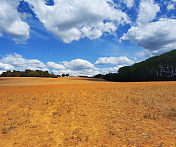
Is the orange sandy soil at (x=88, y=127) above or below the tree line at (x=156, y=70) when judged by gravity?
below

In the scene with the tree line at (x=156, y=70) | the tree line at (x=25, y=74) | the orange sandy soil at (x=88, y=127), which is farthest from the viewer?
the tree line at (x=25, y=74)

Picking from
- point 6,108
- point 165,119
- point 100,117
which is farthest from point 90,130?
point 6,108

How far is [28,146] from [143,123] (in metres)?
4.52

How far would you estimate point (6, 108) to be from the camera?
24.4 feet

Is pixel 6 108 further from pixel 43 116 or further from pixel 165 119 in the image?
pixel 165 119

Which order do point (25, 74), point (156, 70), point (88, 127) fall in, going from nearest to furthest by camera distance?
point (88, 127) → point (156, 70) → point (25, 74)

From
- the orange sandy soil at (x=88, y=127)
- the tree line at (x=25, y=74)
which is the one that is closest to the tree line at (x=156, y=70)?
the orange sandy soil at (x=88, y=127)

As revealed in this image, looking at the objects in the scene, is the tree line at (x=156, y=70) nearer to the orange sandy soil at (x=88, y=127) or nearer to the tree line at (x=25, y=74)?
the orange sandy soil at (x=88, y=127)

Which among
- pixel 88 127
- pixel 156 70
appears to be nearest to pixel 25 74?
pixel 156 70

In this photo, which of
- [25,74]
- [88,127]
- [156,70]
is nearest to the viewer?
[88,127]

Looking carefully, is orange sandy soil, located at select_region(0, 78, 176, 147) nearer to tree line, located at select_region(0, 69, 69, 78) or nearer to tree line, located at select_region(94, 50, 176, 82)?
tree line, located at select_region(94, 50, 176, 82)

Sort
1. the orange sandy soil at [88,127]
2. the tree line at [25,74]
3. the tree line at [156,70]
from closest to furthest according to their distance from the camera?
the orange sandy soil at [88,127] < the tree line at [156,70] < the tree line at [25,74]

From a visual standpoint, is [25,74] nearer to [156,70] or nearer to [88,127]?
[156,70]

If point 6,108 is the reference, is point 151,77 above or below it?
A: above
